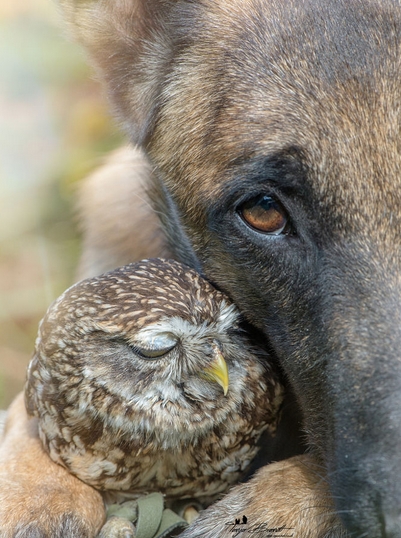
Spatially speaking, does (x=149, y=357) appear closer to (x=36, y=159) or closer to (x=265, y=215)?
(x=265, y=215)

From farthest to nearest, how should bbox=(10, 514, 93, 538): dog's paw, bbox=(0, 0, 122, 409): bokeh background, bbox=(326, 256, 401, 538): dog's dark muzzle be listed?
1. bbox=(0, 0, 122, 409): bokeh background
2. bbox=(10, 514, 93, 538): dog's paw
3. bbox=(326, 256, 401, 538): dog's dark muzzle

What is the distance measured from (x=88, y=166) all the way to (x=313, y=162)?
3959 millimetres

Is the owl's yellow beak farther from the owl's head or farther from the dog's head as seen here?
the dog's head

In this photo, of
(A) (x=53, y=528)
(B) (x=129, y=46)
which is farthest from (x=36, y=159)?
(A) (x=53, y=528)

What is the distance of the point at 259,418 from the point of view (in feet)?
11.3

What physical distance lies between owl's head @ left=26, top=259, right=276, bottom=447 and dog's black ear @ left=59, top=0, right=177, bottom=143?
3.03ft

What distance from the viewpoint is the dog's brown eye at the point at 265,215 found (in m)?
3.16

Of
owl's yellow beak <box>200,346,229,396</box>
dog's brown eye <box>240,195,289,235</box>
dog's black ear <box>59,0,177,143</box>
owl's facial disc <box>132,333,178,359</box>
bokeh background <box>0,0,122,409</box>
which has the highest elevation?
dog's black ear <box>59,0,177,143</box>

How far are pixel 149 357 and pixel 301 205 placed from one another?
81 cm

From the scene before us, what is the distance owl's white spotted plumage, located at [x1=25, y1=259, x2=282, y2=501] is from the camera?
3209mm

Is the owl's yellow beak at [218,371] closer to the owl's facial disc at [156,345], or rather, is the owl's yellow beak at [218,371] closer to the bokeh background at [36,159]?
the owl's facial disc at [156,345]

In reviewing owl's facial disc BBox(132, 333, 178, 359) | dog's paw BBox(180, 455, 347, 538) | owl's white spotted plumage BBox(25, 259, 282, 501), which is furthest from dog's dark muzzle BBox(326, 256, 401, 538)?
owl's facial disc BBox(132, 333, 178, 359)

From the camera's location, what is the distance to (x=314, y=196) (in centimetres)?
303

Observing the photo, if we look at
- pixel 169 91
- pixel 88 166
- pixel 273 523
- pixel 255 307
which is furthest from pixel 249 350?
pixel 88 166
